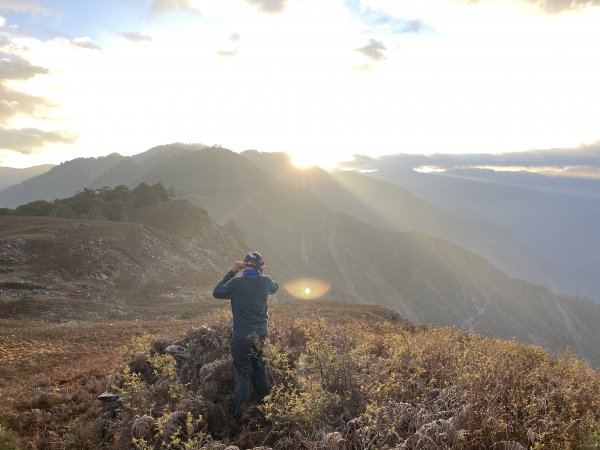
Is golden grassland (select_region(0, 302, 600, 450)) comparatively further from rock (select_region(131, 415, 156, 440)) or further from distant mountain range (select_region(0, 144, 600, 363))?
distant mountain range (select_region(0, 144, 600, 363))

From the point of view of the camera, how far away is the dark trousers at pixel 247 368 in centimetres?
735

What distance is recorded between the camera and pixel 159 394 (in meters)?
8.18

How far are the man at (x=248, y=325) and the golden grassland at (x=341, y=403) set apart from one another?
0.30m

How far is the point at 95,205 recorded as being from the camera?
57.4 m

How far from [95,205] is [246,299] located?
57.4m

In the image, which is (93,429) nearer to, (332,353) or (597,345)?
(332,353)

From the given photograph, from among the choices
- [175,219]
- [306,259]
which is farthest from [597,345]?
[175,219]

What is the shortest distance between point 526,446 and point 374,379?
246cm

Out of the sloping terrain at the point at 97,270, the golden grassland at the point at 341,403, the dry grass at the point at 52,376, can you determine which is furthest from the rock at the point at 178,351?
the sloping terrain at the point at 97,270

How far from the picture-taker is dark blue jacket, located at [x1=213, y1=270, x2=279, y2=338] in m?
7.46

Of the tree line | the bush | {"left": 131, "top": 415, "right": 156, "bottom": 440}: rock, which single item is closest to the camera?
the bush

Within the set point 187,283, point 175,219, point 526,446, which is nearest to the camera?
point 526,446

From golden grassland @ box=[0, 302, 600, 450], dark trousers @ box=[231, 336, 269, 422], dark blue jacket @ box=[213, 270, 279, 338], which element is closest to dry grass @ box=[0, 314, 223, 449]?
golden grassland @ box=[0, 302, 600, 450]

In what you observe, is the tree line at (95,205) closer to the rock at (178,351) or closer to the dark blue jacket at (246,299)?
the rock at (178,351)
